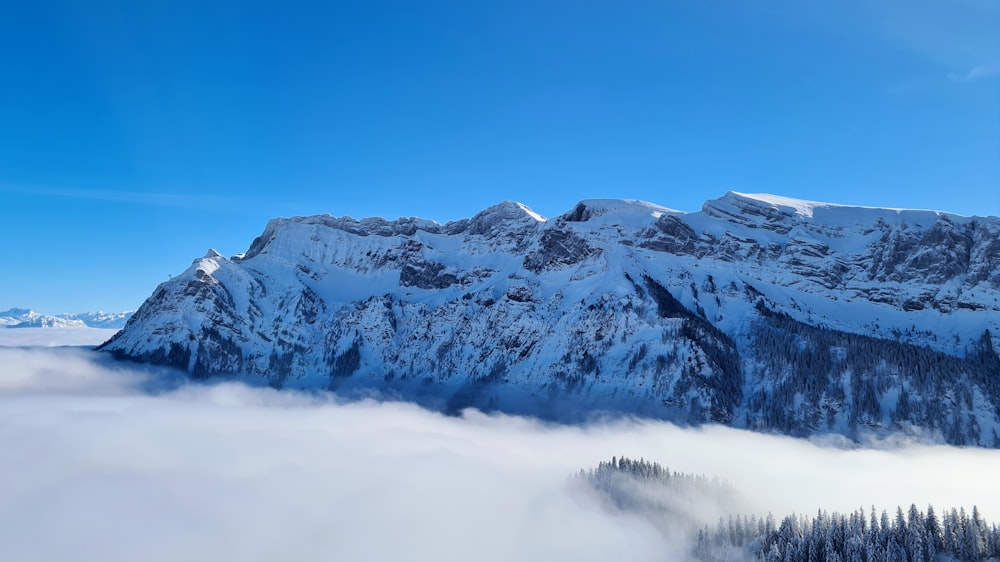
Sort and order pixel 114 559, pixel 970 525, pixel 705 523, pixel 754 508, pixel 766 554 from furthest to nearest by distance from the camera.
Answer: pixel 114 559
pixel 754 508
pixel 705 523
pixel 766 554
pixel 970 525

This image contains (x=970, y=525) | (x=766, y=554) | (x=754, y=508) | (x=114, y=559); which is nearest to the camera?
(x=970, y=525)

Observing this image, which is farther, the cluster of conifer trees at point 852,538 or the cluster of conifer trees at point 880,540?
the cluster of conifer trees at point 852,538

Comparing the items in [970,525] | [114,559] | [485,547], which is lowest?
[114,559]

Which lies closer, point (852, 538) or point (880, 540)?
point (880, 540)

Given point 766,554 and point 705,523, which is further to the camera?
point 705,523

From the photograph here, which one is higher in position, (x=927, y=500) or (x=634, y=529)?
(x=927, y=500)

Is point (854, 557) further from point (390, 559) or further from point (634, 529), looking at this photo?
Answer: point (390, 559)

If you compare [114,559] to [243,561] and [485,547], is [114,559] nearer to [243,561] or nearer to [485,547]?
[243,561]

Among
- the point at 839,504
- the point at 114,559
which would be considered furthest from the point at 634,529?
the point at 114,559

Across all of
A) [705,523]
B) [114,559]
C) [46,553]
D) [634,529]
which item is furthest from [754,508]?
[46,553]

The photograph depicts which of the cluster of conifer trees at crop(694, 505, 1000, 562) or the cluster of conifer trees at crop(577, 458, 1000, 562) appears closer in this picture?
the cluster of conifer trees at crop(694, 505, 1000, 562)
